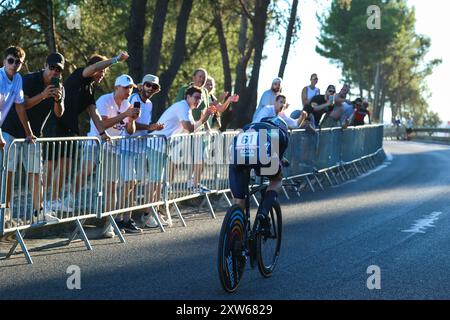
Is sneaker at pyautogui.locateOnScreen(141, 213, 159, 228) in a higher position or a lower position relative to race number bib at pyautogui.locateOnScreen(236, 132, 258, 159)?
lower

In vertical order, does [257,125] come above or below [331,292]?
above

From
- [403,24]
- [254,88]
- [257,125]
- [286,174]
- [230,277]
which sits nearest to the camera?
[230,277]

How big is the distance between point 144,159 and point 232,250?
15.6 feet

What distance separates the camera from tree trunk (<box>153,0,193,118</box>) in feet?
76.9

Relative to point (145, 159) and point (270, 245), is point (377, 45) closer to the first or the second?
point (145, 159)

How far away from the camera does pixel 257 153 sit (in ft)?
27.0

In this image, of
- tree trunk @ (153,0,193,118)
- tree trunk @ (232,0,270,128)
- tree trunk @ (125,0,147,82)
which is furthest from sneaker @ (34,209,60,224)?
tree trunk @ (232,0,270,128)

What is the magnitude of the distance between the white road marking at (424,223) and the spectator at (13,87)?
5.10 metres

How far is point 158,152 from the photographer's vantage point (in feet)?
Result: 41.9

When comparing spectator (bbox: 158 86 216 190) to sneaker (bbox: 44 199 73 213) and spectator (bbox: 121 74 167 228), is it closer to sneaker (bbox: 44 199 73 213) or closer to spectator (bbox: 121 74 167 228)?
spectator (bbox: 121 74 167 228)

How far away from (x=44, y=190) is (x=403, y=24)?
9101 cm

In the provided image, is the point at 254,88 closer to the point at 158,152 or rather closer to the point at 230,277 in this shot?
the point at 158,152

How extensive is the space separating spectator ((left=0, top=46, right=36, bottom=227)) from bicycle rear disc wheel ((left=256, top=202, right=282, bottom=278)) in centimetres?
278
